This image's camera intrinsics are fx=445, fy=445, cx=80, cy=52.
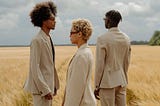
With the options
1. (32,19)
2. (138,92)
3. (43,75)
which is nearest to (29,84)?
(43,75)

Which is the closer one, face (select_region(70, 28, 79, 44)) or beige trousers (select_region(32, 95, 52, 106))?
face (select_region(70, 28, 79, 44))

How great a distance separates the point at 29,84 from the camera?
173 inches

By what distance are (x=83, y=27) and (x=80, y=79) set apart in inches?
17.4

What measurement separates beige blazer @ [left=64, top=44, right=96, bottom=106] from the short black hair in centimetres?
142

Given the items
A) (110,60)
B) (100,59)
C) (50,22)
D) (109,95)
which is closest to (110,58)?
(110,60)

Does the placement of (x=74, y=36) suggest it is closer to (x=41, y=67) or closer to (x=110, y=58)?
(x=41, y=67)

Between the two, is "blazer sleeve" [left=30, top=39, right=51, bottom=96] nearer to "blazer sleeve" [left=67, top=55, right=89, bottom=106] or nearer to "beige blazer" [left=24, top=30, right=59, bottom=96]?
"beige blazer" [left=24, top=30, right=59, bottom=96]

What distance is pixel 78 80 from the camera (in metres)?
3.79

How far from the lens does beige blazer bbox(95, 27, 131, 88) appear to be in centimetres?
515

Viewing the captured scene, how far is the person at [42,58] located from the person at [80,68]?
1.65 feet

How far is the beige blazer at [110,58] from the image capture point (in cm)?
515

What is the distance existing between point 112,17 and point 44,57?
1.17m

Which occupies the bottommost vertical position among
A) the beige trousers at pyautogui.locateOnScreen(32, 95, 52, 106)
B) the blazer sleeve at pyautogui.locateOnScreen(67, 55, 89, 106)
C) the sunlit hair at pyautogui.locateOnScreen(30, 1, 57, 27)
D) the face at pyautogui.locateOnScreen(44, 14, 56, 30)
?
the beige trousers at pyautogui.locateOnScreen(32, 95, 52, 106)

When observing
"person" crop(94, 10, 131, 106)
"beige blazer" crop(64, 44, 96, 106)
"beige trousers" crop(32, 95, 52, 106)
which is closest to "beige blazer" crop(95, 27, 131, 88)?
"person" crop(94, 10, 131, 106)
